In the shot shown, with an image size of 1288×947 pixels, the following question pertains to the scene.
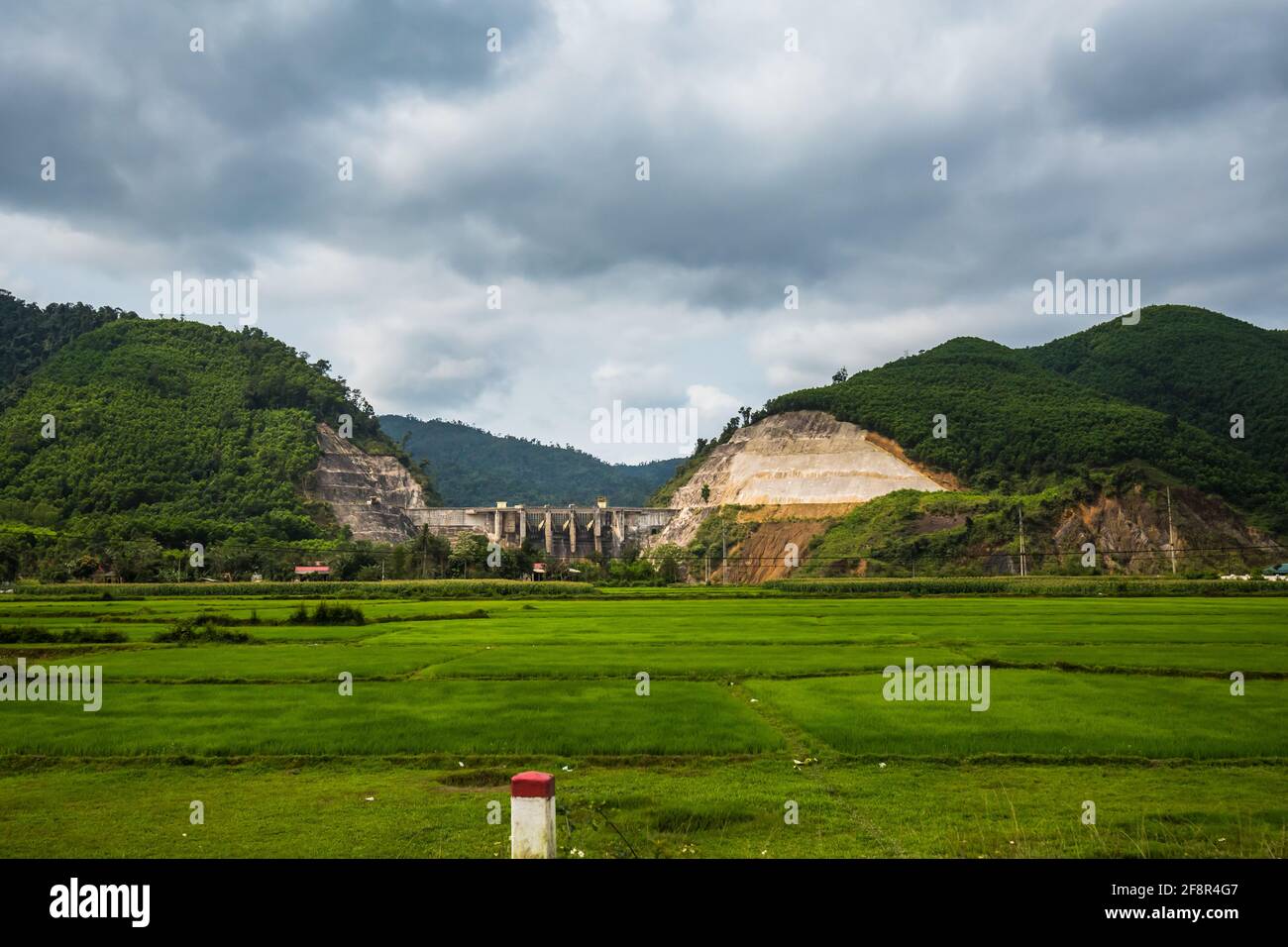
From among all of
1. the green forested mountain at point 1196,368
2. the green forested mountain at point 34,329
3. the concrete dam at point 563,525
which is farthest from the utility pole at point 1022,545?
the green forested mountain at point 34,329

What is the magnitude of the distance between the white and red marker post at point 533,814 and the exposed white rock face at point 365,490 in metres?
120

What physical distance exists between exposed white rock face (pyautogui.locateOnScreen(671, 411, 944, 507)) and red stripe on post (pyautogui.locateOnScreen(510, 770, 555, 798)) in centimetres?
11031

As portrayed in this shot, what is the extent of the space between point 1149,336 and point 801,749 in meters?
180

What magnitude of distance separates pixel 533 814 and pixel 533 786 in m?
0.27

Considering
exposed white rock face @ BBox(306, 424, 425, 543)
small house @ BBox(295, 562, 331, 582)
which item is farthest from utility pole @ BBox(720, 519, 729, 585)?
exposed white rock face @ BBox(306, 424, 425, 543)

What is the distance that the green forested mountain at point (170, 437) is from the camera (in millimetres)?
105312

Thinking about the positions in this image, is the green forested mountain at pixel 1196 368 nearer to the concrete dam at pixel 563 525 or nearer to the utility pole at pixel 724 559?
the utility pole at pixel 724 559

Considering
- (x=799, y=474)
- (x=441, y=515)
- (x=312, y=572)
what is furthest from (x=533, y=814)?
(x=441, y=515)

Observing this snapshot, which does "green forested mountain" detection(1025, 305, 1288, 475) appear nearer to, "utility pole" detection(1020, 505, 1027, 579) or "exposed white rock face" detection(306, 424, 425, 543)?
"utility pole" detection(1020, 505, 1027, 579)

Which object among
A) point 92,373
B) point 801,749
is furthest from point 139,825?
point 92,373

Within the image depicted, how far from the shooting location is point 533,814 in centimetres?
792

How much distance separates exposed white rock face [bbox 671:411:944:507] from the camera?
118 m

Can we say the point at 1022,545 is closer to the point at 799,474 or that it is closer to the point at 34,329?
the point at 799,474

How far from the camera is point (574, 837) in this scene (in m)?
10.3
